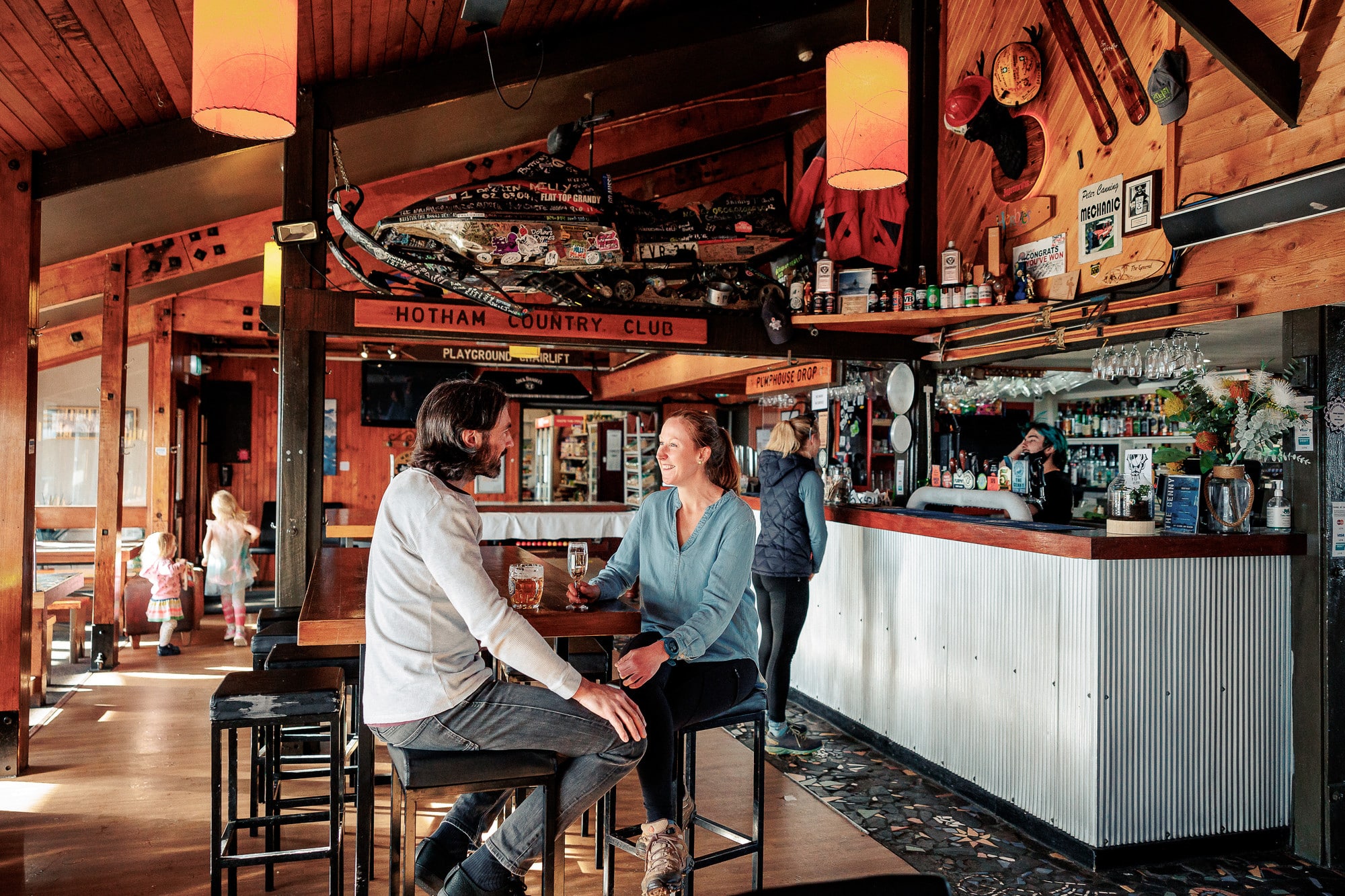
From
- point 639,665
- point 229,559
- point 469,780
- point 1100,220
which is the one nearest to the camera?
point 469,780

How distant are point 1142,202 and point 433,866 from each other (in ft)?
12.6

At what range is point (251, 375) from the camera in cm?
1093

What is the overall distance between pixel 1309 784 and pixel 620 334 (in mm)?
3537

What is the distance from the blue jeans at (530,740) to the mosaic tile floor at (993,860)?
1390mm

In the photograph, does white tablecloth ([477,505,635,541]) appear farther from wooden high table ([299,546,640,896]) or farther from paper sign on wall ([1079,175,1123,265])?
wooden high table ([299,546,640,896])

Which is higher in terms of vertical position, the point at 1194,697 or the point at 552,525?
the point at 552,525

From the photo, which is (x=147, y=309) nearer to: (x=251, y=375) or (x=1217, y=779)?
(x=251, y=375)

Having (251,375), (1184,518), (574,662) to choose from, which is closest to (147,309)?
(251,375)

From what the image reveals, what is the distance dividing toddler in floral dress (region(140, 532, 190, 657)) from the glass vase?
6972 millimetres

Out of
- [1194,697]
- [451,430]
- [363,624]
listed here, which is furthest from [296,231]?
[1194,697]

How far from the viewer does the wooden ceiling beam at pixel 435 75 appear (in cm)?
425

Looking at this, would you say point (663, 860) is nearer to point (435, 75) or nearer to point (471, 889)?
point (471, 889)

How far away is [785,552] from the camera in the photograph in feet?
14.9

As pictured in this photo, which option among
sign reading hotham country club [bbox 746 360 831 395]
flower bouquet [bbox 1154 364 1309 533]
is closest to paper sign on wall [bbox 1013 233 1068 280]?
flower bouquet [bbox 1154 364 1309 533]
